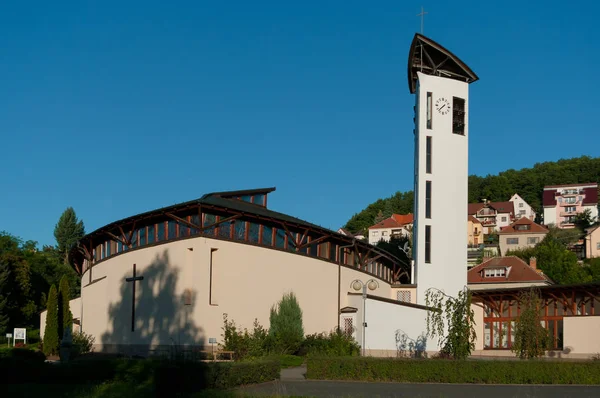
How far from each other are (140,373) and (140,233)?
20066 mm

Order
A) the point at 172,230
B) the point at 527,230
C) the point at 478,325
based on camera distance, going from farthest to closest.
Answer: the point at 527,230 < the point at 478,325 < the point at 172,230

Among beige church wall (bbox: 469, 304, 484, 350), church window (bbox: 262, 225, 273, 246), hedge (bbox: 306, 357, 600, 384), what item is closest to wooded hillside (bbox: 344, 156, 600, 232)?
beige church wall (bbox: 469, 304, 484, 350)

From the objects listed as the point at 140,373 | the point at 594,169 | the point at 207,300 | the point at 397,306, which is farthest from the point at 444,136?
the point at 594,169

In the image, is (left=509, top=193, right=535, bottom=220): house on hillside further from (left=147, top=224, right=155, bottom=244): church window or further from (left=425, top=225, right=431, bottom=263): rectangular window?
(left=147, top=224, right=155, bottom=244): church window

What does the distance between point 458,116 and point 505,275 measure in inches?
962

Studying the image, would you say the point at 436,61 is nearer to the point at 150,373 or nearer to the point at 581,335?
the point at 581,335

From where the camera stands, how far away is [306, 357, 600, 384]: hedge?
27000 millimetres

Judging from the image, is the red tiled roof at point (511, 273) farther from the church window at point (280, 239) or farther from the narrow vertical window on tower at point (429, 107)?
the church window at point (280, 239)

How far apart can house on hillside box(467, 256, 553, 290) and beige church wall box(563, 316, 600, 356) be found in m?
23.3

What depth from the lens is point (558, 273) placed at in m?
82.3

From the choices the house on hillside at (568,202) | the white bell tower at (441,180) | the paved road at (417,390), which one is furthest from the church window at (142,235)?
the house on hillside at (568,202)

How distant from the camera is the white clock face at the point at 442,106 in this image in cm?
5062

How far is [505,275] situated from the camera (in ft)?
231

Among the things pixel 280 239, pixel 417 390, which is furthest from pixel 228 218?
pixel 417 390
